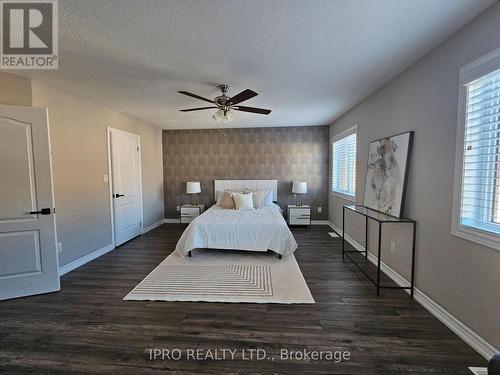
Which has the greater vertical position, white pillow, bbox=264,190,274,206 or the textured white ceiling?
the textured white ceiling

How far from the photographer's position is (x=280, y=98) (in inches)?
139

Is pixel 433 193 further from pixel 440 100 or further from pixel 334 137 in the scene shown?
pixel 334 137

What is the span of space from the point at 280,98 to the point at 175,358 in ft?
11.2

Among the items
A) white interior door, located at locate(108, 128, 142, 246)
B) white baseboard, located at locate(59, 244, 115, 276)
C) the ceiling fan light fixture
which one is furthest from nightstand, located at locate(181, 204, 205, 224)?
the ceiling fan light fixture

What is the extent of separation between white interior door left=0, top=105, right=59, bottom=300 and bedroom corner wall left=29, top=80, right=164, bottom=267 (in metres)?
0.45

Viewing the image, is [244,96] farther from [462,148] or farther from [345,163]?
[345,163]

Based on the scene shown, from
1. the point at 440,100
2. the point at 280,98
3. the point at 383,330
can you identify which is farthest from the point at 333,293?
the point at 280,98

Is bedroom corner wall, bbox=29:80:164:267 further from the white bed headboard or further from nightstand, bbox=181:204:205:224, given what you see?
the white bed headboard

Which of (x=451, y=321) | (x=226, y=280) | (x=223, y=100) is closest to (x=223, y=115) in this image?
(x=223, y=100)

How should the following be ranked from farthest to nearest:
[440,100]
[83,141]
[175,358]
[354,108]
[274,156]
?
[274,156], [354,108], [83,141], [440,100], [175,358]

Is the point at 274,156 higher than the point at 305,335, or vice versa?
the point at 274,156

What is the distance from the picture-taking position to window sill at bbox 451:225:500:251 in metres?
1.62

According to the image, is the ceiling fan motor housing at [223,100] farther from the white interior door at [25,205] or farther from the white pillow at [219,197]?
the white pillow at [219,197]

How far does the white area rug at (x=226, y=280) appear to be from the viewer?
2512 millimetres
